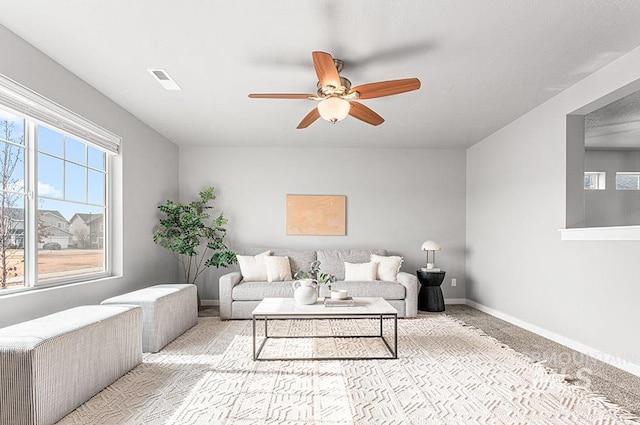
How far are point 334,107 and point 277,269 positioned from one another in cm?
288

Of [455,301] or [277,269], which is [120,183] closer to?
[277,269]

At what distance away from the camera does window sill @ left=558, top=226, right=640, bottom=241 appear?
3.06m

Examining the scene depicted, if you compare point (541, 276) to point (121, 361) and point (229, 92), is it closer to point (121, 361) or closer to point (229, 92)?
point (229, 92)

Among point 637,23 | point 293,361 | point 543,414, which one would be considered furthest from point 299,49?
point 543,414

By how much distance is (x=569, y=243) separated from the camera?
377 cm

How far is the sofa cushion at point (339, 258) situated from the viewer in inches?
225

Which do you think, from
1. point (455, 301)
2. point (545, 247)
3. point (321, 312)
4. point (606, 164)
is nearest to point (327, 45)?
point (321, 312)

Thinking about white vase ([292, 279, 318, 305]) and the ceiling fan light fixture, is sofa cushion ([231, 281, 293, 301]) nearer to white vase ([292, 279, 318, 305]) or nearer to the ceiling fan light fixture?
white vase ([292, 279, 318, 305])

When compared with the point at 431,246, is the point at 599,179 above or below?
above

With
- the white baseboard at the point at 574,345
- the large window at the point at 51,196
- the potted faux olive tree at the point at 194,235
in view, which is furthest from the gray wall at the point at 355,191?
the large window at the point at 51,196

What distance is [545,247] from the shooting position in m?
4.16

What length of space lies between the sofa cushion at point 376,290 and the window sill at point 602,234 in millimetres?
1973

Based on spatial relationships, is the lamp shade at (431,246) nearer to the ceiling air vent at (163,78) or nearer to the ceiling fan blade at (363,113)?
the ceiling fan blade at (363,113)

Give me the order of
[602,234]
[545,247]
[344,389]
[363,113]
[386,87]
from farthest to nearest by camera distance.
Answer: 1. [545,247]
2. [363,113]
3. [602,234]
4. [386,87]
5. [344,389]
